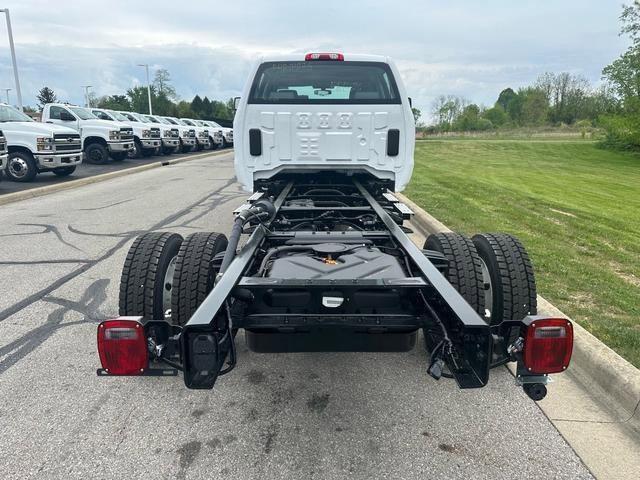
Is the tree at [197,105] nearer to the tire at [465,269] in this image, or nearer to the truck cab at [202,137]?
the truck cab at [202,137]

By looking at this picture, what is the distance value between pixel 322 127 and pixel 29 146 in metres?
11.0

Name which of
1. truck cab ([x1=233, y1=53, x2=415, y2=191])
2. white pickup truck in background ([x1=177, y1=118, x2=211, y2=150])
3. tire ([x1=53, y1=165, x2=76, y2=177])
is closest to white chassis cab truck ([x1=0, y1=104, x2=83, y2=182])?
tire ([x1=53, y1=165, x2=76, y2=177])

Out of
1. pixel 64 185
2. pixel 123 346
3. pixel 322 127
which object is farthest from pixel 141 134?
pixel 123 346

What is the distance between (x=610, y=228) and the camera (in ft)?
26.2

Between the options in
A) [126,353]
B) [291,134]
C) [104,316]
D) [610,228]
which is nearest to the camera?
[126,353]

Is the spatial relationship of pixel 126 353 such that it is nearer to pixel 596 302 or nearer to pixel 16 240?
pixel 596 302

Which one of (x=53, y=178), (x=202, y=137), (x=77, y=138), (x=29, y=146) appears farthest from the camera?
(x=202, y=137)

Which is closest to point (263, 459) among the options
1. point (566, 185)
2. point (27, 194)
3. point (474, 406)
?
point (474, 406)

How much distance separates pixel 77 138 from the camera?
1431cm

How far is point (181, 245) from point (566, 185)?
620 inches

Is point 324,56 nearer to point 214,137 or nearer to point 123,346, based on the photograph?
point 123,346

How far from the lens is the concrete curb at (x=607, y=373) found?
277 centimetres

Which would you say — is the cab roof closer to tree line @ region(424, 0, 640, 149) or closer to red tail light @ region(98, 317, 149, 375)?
red tail light @ region(98, 317, 149, 375)

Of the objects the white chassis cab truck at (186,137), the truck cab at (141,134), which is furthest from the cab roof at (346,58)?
the white chassis cab truck at (186,137)
